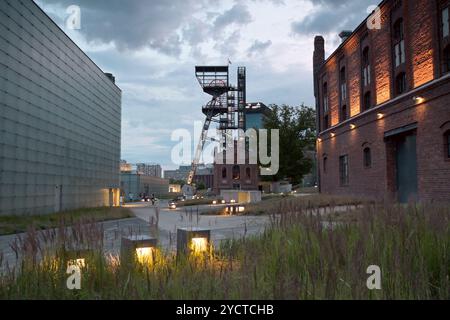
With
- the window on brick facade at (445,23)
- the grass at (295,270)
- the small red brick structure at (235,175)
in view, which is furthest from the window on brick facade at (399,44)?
the small red brick structure at (235,175)

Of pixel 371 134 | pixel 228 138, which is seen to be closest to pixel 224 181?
pixel 228 138

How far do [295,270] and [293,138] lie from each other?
44.2 meters

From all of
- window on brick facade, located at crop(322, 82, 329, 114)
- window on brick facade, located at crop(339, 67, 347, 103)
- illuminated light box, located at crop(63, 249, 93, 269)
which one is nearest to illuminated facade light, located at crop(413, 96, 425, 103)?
window on brick facade, located at crop(339, 67, 347, 103)

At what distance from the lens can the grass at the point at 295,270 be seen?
10.5 ft

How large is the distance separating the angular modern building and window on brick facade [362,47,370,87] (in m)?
18.4

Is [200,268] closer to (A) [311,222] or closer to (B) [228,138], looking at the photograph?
(A) [311,222]

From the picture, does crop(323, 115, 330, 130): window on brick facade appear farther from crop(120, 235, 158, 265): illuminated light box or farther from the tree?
crop(120, 235, 158, 265): illuminated light box

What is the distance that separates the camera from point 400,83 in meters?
19.7

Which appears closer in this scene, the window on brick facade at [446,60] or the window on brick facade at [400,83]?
the window on brick facade at [446,60]

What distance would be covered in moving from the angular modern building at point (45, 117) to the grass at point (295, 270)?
1503 cm

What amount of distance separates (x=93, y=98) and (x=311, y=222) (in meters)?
27.9

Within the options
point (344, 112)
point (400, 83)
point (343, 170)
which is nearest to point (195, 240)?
point (400, 83)

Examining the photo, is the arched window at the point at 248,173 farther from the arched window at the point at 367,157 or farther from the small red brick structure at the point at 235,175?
the arched window at the point at 367,157

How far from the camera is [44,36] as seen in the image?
20953 mm
